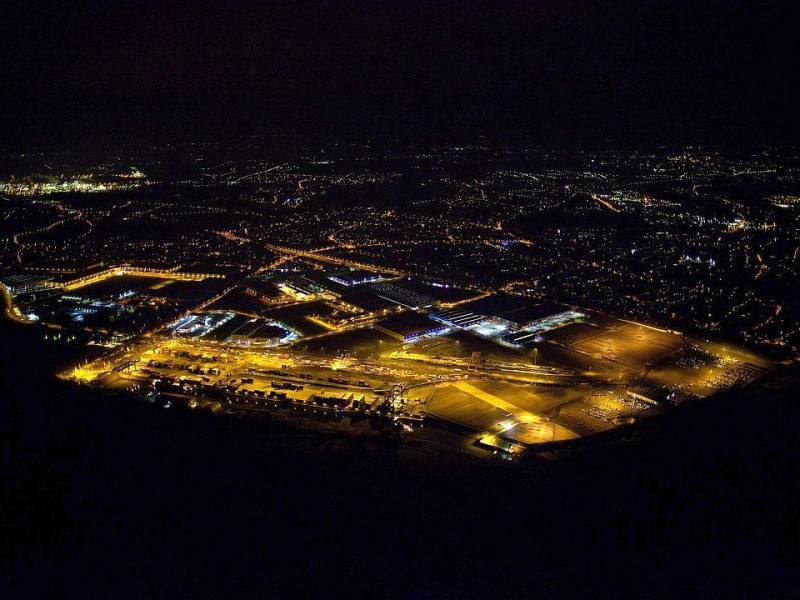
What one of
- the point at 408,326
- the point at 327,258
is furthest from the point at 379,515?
the point at 327,258

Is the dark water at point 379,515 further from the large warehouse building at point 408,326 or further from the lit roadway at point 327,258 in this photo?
the lit roadway at point 327,258

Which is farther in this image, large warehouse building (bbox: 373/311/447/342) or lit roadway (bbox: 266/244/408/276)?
lit roadway (bbox: 266/244/408/276)

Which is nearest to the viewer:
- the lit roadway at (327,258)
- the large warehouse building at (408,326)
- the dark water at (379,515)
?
the dark water at (379,515)

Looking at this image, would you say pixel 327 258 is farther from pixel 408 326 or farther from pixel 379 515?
pixel 379 515

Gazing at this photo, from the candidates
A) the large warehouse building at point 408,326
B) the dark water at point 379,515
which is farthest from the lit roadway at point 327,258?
the dark water at point 379,515

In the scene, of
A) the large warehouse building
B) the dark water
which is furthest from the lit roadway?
the dark water

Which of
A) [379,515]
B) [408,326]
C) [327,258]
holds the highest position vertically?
[327,258]

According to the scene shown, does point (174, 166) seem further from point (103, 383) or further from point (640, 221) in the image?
point (103, 383)

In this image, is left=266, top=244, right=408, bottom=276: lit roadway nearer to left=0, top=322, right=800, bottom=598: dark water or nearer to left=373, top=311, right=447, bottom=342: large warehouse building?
left=373, top=311, right=447, bottom=342: large warehouse building
